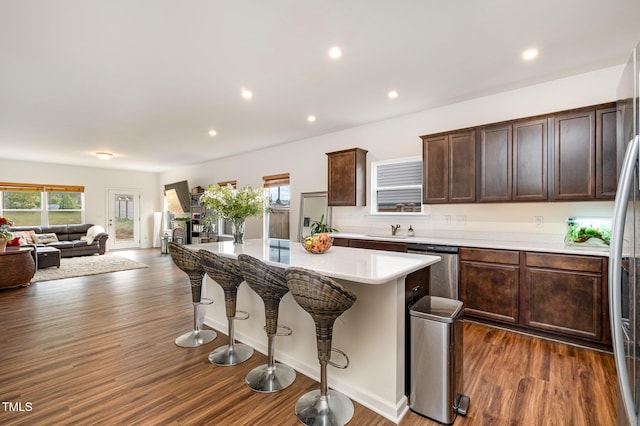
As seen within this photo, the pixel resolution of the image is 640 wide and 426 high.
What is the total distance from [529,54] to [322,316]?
3.12m

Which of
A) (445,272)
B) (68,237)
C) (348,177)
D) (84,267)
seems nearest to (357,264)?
(445,272)

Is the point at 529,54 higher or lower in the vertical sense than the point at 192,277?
higher

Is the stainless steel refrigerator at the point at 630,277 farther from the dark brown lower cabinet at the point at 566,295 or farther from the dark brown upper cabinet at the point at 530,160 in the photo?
the dark brown upper cabinet at the point at 530,160

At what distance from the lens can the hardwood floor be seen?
1.88 m

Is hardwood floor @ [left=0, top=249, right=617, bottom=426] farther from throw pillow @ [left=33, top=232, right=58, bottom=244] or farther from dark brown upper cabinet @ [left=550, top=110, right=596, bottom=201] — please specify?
throw pillow @ [left=33, top=232, right=58, bottom=244]

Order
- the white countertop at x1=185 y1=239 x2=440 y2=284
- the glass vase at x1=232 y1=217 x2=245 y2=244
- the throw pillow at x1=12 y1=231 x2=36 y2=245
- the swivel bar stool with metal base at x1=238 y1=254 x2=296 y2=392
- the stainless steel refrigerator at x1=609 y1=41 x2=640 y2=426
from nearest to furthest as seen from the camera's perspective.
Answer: the stainless steel refrigerator at x1=609 y1=41 x2=640 y2=426
the white countertop at x1=185 y1=239 x2=440 y2=284
the swivel bar stool with metal base at x1=238 y1=254 x2=296 y2=392
the glass vase at x1=232 y1=217 x2=245 y2=244
the throw pillow at x1=12 y1=231 x2=36 y2=245

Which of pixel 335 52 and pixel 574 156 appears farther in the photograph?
pixel 574 156

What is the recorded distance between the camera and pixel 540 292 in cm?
295

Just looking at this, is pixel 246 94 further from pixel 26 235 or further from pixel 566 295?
pixel 26 235

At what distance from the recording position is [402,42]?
261cm

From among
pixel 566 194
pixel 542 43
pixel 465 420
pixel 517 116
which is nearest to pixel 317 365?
pixel 465 420

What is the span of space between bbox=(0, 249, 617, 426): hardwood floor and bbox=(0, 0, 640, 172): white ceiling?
268cm

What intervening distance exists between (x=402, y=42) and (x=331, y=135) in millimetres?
2938

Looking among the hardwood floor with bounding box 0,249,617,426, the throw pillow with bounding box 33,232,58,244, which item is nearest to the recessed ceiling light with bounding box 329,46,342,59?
the hardwood floor with bounding box 0,249,617,426
